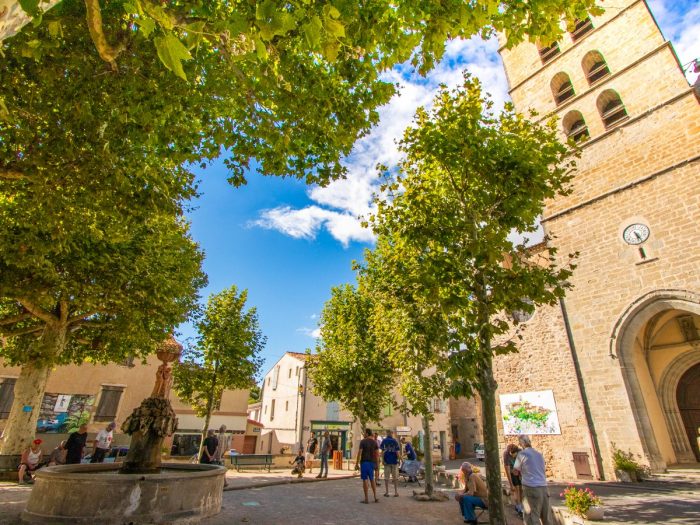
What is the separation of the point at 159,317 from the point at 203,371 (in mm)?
5479

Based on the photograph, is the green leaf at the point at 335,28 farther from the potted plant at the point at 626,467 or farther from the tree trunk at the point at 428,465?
the potted plant at the point at 626,467

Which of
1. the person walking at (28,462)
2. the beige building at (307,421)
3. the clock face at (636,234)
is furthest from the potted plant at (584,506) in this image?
the beige building at (307,421)

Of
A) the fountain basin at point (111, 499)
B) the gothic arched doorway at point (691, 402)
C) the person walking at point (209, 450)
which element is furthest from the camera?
the gothic arched doorway at point (691, 402)

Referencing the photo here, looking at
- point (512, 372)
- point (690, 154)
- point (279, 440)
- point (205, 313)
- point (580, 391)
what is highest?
point (690, 154)

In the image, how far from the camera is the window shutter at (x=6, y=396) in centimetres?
1769

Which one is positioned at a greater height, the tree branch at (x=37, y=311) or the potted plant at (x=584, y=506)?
the tree branch at (x=37, y=311)

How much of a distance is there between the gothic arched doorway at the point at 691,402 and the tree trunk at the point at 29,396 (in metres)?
22.7

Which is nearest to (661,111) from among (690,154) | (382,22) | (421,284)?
(690,154)

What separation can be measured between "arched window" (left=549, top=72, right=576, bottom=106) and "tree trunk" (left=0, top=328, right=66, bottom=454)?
2394 centimetres

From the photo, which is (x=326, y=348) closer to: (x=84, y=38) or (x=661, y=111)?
(x=84, y=38)

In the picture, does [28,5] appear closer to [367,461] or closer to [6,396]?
[367,461]

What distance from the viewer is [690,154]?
13.5 metres

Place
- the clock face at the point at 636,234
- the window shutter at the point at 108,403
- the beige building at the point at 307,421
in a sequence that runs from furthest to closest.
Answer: the beige building at the point at 307,421 < the window shutter at the point at 108,403 < the clock face at the point at 636,234

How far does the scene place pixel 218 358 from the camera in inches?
670
